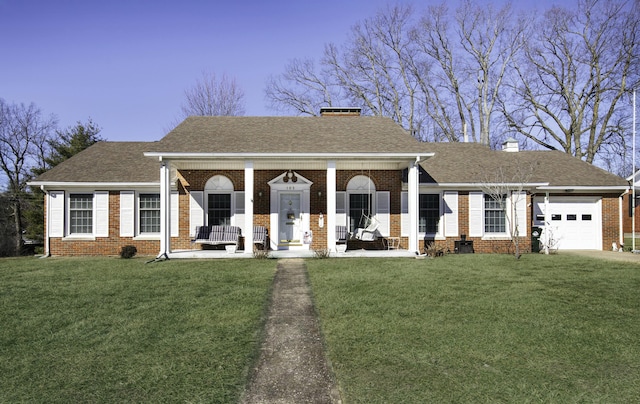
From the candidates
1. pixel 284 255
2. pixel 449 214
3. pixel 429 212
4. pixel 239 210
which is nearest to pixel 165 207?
pixel 239 210

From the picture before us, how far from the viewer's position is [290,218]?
15.8 metres

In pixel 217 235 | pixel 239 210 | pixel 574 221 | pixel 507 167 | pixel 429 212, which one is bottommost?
pixel 217 235

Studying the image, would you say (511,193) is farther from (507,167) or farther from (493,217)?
(507,167)

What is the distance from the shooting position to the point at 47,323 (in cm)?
634

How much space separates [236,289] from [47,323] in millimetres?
3346

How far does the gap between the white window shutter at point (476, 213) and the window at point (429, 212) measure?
1.24 meters

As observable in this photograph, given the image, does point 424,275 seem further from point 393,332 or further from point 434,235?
point 434,235

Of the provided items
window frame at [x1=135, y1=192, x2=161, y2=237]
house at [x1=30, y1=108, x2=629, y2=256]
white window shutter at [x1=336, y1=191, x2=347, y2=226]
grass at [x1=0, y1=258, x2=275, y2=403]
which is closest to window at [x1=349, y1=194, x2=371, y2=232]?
house at [x1=30, y1=108, x2=629, y2=256]

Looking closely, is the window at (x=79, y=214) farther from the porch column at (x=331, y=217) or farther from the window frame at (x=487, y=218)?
the window frame at (x=487, y=218)

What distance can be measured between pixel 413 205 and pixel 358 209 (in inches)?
109

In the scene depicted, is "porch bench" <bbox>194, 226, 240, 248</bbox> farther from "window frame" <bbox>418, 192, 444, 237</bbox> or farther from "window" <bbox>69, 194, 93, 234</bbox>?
"window frame" <bbox>418, 192, 444, 237</bbox>

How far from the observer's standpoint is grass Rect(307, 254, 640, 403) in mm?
4199

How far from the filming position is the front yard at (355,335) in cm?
419

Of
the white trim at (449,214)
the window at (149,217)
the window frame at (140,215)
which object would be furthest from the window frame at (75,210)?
the white trim at (449,214)
